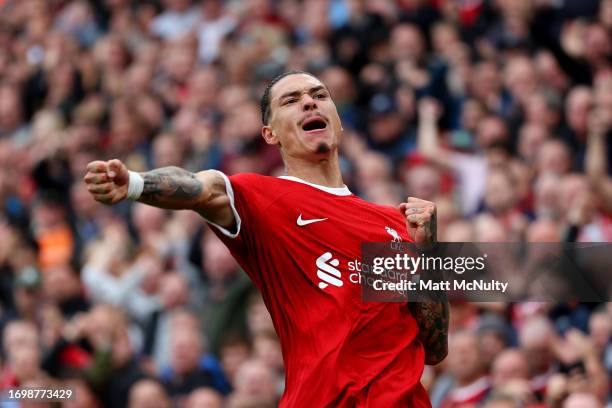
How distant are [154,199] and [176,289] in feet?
18.1

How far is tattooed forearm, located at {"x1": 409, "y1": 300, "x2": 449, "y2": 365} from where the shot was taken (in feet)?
20.0

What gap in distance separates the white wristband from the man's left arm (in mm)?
1139

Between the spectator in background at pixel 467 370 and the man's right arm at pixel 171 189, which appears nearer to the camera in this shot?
the man's right arm at pixel 171 189

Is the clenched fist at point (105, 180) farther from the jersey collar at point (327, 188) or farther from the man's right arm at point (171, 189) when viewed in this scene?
the jersey collar at point (327, 188)

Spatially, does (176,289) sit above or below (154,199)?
below

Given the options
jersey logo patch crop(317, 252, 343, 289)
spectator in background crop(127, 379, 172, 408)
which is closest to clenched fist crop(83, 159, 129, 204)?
jersey logo patch crop(317, 252, 343, 289)

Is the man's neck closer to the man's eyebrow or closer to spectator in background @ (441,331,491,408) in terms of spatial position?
the man's eyebrow

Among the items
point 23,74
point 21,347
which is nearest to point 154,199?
point 21,347

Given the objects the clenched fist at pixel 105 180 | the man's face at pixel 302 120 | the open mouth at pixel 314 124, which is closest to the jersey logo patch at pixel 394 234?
the man's face at pixel 302 120

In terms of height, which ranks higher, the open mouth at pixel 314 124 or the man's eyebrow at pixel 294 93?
the man's eyebrow at pixel 294 93

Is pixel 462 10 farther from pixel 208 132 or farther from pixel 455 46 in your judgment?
pixel 208 132

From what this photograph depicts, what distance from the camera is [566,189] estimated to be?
31.8 feet

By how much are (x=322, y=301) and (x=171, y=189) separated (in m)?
0.81

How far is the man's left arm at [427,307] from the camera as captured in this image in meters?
5.83
